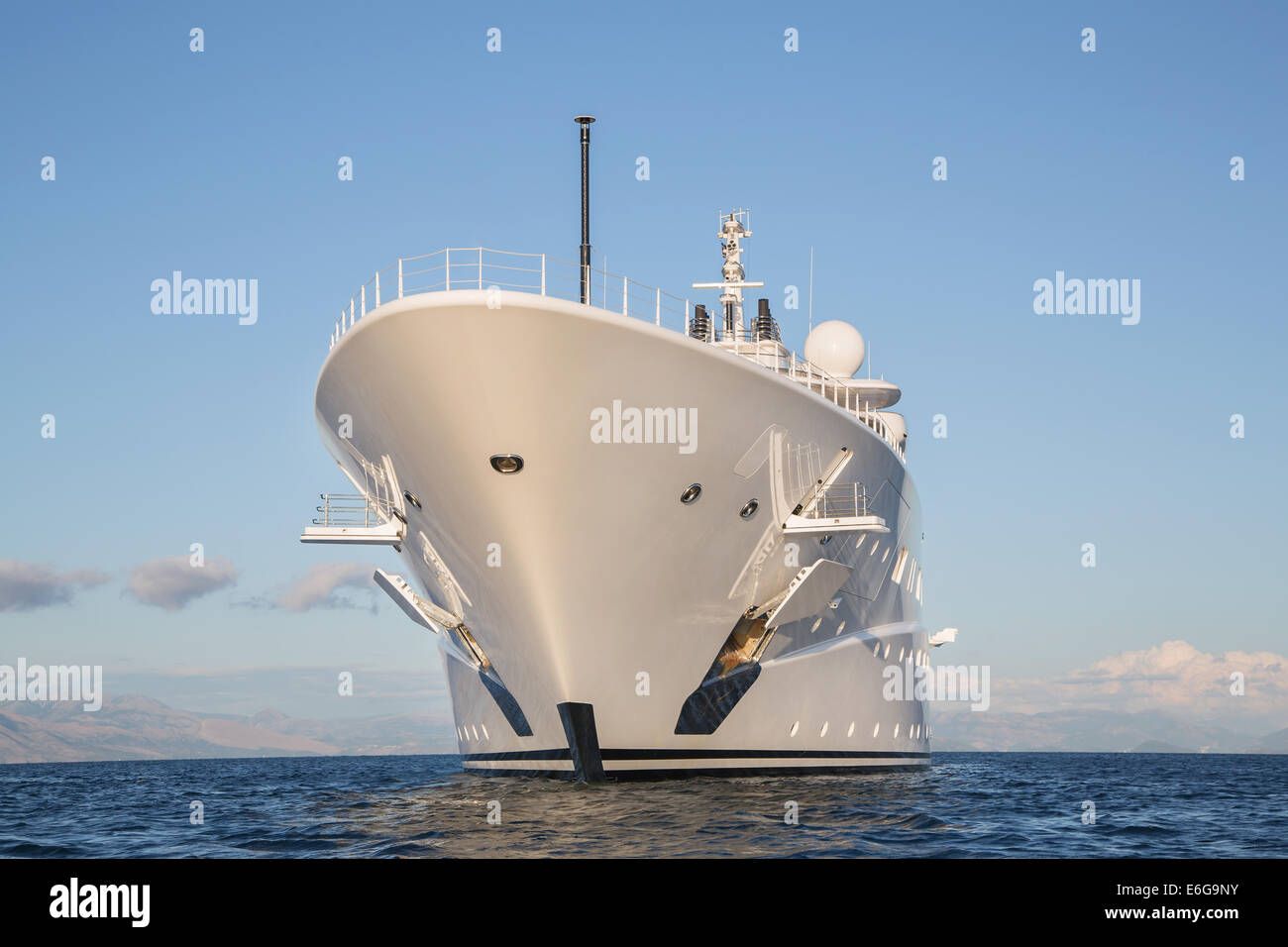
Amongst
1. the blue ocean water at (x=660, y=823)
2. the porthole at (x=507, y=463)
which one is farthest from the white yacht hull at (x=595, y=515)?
the blue ocean water at (x=660, y=823)

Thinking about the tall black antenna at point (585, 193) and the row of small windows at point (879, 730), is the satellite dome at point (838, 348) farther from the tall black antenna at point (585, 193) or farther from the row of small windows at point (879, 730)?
the tall black antenna at point (585, 193)

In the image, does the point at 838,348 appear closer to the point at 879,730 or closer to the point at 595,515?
the point at 879,730

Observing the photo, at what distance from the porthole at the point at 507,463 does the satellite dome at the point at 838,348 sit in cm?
1658

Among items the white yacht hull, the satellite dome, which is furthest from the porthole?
the satellite dome

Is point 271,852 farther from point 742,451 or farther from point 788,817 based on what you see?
point 742,451

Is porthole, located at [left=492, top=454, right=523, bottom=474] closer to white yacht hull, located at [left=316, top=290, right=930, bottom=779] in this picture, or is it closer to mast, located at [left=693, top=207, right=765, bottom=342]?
white yacht hull, located at [left=316, top=290, right=930, bottom=779]

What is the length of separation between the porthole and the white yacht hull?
13 centimetres

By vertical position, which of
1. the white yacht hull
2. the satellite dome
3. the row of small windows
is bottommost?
the row of small windows

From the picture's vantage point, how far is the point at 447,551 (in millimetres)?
18406

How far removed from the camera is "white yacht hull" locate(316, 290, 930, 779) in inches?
609

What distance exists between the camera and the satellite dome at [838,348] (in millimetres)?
31219
